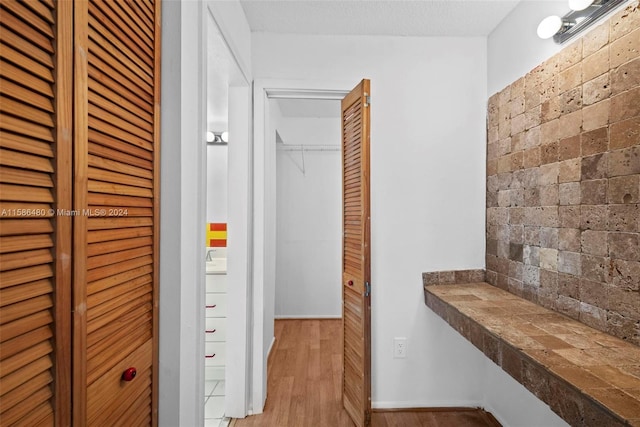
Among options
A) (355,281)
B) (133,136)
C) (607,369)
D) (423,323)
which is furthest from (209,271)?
(607,369)

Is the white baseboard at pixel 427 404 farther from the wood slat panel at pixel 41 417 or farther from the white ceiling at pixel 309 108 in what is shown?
the white ceiling at pixel 309 108

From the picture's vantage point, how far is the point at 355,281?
221cm

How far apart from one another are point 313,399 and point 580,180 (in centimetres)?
202

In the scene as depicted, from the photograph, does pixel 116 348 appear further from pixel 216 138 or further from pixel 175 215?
pixel 216 138

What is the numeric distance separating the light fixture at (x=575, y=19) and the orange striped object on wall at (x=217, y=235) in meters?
2.78

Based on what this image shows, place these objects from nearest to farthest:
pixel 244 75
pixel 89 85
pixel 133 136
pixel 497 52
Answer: pixel 89 85, pixel 133 136, pixel 244 75, pixel 497 52

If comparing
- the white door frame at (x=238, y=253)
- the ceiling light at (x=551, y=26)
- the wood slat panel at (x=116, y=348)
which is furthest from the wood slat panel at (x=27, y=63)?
the ceiling light at (x=551, y=26)

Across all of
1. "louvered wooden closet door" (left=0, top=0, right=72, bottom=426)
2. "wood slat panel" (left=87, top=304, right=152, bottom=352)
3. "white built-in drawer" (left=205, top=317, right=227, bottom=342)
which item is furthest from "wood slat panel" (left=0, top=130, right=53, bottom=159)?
"white built-in drawer" (left=205, top=317, right=227, bottom=342)

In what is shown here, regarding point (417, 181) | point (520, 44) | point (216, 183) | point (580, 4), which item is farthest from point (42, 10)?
point (216, 183)

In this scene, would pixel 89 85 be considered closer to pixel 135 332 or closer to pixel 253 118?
pixel 135 332

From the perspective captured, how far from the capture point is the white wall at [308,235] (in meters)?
4.30

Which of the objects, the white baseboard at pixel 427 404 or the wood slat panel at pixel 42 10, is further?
the white baseboard at pixel 427 404

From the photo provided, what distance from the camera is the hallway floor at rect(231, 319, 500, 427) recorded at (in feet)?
7.20

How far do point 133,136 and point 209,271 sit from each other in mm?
1824
